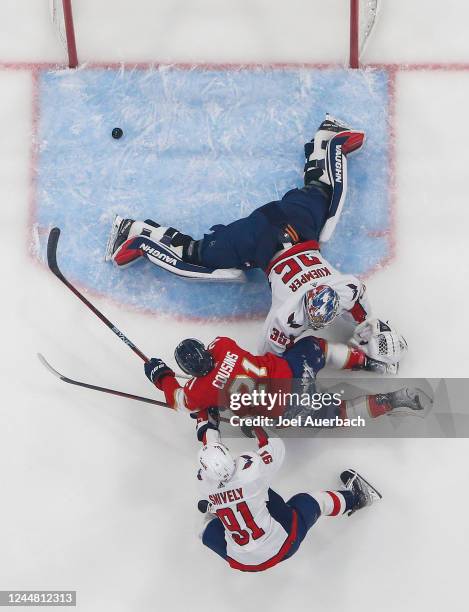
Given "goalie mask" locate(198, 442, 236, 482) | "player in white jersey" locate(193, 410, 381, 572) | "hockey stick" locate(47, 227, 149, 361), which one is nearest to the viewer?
"goalie mask" locate(198, 442, 236, 482)

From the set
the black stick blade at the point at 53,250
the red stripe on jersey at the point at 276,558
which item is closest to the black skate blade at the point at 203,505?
the red stripe on jersey at the point at 276,558

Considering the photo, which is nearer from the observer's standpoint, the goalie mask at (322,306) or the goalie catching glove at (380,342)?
the goalie mask at (322,306)

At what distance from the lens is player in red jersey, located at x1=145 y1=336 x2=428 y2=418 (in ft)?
15.2

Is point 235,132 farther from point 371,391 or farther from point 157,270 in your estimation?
point 371,391

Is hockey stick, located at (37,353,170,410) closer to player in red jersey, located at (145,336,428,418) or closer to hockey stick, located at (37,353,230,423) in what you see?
hockey stick, located at (37,353,230,423)

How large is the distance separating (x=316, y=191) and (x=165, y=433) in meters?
1.52

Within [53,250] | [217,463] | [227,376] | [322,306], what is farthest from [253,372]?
[53,250]

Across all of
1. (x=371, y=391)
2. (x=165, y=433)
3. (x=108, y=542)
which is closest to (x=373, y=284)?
(x=371, y=391)

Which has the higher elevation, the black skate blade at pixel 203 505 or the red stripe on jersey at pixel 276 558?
the black skate blade at pixel 203 505

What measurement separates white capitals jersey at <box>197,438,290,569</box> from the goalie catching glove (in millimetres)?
811

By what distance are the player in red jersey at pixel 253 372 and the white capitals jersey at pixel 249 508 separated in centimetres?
34

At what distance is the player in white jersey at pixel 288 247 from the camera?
193 inches

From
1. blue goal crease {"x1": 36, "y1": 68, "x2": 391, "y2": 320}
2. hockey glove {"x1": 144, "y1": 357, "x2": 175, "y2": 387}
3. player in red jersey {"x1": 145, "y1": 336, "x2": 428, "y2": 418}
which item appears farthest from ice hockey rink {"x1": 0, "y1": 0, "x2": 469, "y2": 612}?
hockey glove {"x1": 144, "y1": 357, "x2": 175, "y2": 387}

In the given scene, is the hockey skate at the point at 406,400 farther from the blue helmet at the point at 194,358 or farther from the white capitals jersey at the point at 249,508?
the blue helmet at the point at 194,358
